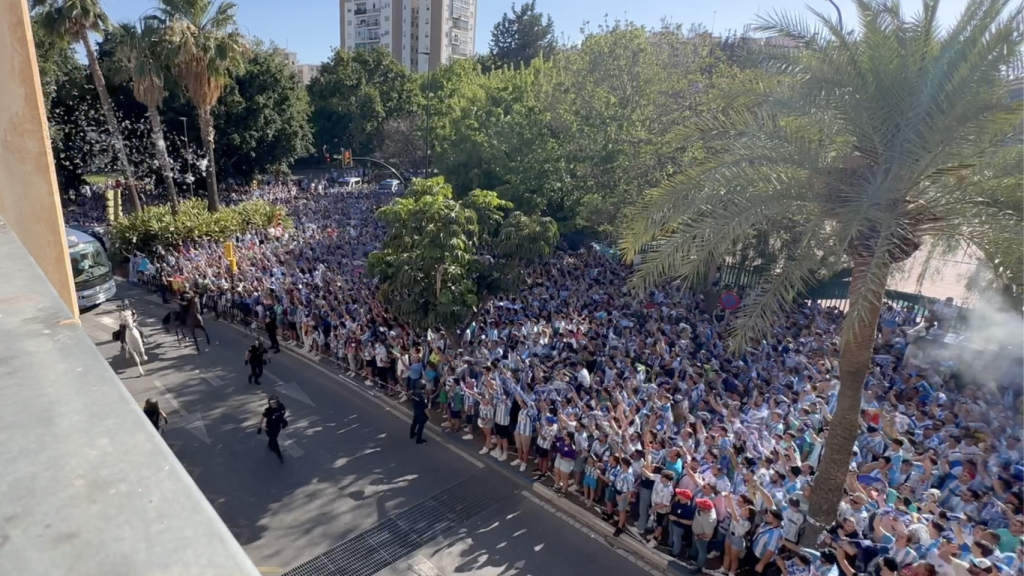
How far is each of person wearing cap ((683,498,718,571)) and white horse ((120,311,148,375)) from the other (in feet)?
40.1

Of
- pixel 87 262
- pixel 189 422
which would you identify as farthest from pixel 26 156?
pixel 87 262

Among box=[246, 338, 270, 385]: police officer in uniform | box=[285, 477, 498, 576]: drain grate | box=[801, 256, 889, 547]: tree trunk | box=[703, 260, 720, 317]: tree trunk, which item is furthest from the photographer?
box=[703, 260, 720, 317]: tree trunk

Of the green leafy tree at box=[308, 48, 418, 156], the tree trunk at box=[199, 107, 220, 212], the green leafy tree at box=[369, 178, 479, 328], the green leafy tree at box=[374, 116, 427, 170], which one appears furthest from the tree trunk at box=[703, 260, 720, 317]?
the green leafy tree at box=[308, 48, 418, 156]

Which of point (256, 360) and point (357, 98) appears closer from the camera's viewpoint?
point (256, 360)

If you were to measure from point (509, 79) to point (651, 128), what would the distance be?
10063 millimetres

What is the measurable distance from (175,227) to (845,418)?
22.9 m

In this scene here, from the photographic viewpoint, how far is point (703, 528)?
7781 millimetres

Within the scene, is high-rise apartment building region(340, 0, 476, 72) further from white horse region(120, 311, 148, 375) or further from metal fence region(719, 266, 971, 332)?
white horse region(120, 311, 148, 375)

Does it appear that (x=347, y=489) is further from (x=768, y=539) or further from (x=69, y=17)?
(x=69, y=17)

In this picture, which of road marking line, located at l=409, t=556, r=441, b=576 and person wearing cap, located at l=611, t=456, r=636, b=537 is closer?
road marking line, located at l=409, t=556, r=441, b=576

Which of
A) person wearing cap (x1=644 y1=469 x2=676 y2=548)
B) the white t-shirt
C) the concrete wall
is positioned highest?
the concrete wall

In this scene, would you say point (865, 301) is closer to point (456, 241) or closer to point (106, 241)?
point (456, 241)

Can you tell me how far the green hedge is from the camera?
22766mm

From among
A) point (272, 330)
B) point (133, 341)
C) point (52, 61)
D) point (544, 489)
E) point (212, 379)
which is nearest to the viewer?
point (544, 489)
